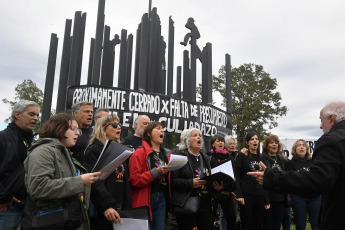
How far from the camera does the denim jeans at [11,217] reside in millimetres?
2555

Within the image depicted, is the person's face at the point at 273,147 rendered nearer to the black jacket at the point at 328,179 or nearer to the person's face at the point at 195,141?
the person's face at the point at 195,141

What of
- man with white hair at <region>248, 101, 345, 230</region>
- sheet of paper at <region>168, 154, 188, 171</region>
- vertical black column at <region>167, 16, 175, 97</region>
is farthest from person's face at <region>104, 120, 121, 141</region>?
vertical black column at <region>167, 16, 175, 97</region>

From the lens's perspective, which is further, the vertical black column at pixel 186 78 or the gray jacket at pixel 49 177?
the vertical black column at pixel 186 78

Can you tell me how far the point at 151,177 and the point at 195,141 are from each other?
3.70ft

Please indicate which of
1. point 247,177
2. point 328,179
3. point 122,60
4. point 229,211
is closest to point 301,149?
point 247,177

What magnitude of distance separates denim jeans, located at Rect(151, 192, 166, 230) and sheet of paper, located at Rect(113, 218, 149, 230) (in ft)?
2.43

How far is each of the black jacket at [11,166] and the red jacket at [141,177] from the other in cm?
112

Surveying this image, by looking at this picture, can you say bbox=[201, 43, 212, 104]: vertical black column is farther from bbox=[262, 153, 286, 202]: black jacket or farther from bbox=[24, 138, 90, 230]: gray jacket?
bbox=[24, 138, 90, 230]: gray jacket

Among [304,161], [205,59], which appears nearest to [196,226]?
[304,161]

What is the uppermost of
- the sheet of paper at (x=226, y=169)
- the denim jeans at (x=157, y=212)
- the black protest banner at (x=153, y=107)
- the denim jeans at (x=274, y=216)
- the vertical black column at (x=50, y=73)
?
the vertical black column at (x=50, y=73)

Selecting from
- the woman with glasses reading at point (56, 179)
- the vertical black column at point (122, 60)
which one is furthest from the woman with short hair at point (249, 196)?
the vertical black column at point (122, 60)

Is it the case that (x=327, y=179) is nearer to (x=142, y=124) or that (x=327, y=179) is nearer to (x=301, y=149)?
(x=142, y=124)

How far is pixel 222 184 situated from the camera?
3809 mm

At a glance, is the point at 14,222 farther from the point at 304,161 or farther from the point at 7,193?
the point at 304,161
